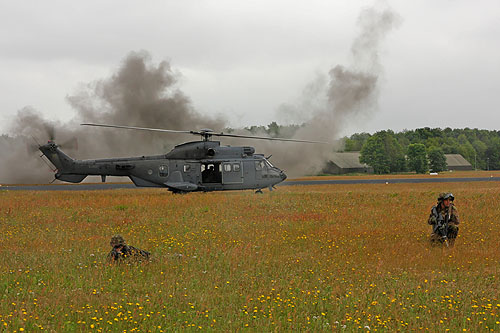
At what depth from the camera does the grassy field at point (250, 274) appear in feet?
26.0

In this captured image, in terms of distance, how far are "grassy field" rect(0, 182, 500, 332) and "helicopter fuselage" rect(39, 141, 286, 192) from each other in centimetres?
1000

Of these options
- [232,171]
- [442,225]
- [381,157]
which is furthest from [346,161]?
[442,225]

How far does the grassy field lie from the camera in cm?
792

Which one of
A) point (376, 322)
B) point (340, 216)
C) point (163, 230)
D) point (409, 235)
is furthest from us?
point (340, 216)

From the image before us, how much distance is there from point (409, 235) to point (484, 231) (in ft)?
9.61

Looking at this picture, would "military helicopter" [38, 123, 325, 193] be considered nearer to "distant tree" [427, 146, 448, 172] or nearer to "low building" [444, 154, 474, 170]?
"distant tree" [427, 146, 448, 172]

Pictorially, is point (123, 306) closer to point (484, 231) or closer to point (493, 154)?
point (484, 231)

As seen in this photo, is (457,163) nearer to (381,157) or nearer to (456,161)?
(456,161)

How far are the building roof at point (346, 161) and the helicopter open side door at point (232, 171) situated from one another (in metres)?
89.1

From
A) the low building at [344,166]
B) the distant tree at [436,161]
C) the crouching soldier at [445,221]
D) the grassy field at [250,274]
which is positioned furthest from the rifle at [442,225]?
the distant tree at [436,161]

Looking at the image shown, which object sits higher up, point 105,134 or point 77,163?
point 105,134

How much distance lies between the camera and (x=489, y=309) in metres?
8.56

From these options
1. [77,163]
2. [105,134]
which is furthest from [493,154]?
[77,163]

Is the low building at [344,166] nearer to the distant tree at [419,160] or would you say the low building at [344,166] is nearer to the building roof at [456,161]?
the distant tree at [419,160]
